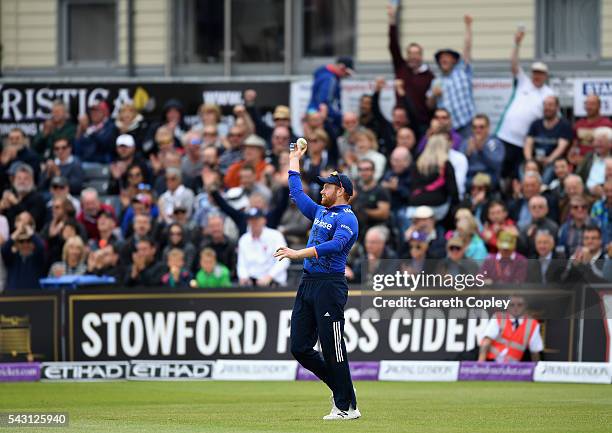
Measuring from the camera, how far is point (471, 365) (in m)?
18.9

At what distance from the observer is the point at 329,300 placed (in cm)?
1315

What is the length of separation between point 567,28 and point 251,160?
728 centimetres

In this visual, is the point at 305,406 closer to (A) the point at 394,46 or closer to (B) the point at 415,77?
(B) the point at 415,77

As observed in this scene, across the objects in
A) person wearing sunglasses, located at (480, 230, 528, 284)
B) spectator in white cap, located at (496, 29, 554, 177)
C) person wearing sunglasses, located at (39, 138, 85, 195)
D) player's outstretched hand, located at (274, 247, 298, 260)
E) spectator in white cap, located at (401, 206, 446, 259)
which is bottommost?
person wearing sunglasses, located at (480, 230, 528, 284)

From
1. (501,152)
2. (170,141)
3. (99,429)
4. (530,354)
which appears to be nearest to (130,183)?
(170,141)

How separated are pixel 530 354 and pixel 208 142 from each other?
7.07 metres

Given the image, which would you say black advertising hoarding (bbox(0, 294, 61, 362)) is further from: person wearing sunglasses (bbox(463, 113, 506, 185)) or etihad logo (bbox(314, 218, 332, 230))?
etihad logo (bbox(314, 218, 332, 230))

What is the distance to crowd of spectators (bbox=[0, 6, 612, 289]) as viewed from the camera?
20.0 m

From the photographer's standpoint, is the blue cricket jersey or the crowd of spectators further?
the crowd of spectators

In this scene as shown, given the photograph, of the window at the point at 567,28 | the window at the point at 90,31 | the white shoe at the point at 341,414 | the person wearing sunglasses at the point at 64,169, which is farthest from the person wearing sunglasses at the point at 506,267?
the window at the point at 90,31

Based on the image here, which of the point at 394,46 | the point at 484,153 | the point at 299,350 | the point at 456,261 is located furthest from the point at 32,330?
the point at 299,350

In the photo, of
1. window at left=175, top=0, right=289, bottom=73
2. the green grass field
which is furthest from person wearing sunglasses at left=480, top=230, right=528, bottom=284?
window at left=175, top=0, right=289, bottom=73

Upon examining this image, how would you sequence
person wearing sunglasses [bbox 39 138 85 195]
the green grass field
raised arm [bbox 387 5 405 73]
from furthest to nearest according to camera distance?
person wearing sunglasses [bbox 39 138 85 195]
raised arm [bbox 387 5 405 73]
the green grass field

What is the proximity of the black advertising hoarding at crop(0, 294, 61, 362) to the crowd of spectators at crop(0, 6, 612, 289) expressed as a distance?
3.64 ft
